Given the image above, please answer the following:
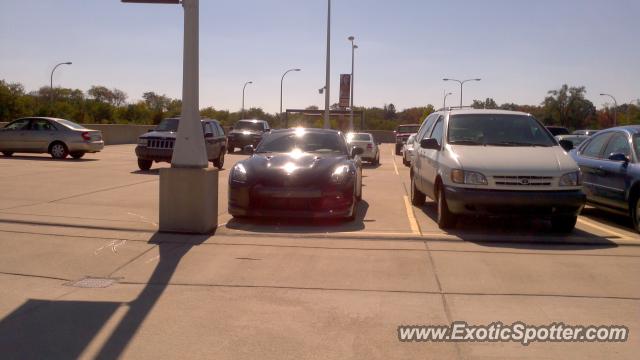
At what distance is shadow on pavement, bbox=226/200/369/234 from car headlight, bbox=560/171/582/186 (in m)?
2.66

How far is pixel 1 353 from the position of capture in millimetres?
4250

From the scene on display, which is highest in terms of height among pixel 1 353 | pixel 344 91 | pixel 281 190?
pixel 344 91

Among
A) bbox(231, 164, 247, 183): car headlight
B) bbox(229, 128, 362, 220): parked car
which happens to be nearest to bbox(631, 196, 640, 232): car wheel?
bbox(229, 128, 362, 220): parked car

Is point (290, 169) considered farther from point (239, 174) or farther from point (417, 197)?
point (417, 197)

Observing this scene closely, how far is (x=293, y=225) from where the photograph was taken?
9.14 meters

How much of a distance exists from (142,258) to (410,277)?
2.84 meters

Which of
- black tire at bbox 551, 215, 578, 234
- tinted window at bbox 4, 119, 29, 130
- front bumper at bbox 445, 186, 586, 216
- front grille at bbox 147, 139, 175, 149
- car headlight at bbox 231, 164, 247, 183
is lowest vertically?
black tire at bbox 551, 215, 578, 234

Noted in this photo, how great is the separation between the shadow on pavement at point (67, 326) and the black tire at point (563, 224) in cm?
524

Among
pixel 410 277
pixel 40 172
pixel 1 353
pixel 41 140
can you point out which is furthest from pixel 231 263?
pixel 41 140

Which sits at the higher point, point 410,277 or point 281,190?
point 281,190

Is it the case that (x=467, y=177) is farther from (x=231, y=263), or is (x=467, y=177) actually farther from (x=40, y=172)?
(x=40, y=172)

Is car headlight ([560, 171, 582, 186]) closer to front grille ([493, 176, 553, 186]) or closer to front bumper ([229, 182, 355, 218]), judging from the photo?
front grille ([493, 176, 553, 186])

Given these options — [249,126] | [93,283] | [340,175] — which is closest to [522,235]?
[340,175]

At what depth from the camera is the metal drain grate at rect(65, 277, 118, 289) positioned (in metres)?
5.94
